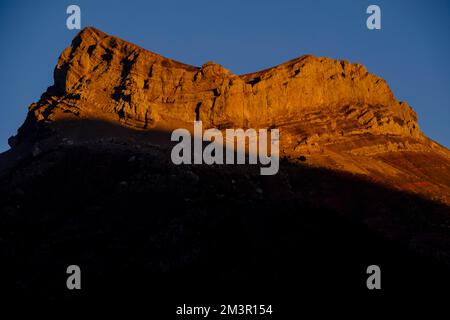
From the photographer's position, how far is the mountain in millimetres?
73375

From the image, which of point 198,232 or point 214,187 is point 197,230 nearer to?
point 198,232

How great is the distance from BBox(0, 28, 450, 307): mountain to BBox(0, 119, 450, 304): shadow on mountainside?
0.62 feet

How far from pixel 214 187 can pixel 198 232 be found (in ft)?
39.8

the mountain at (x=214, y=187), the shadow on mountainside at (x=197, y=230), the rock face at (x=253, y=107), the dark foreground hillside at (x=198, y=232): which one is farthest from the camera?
the rock face at (x=253, y=107)

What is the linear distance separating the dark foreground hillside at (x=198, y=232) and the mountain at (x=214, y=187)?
0.20 meters

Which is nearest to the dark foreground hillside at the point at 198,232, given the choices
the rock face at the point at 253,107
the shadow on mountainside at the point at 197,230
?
the shadow on mountainside at the point at 197,230

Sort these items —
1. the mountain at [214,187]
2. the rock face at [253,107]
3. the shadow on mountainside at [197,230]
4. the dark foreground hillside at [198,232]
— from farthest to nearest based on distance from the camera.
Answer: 1. the rock face at [253,107]
2. the mountain at [214,187]
3. the shadow on mountainside at [197,230]
4. the dark foreground hillside at [198,232]

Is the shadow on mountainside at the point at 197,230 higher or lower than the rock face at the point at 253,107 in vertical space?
lower

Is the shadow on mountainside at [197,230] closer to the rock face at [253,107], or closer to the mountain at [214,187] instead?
the mountain at [214,187]

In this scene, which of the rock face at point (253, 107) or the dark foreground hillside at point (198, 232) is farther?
the rock face at point (253, 107)

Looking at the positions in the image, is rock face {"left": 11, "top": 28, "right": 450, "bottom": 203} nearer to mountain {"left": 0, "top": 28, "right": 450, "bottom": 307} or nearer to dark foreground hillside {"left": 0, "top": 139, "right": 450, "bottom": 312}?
mountain {"left": 0, "top": 28, "right": 450, "bottom": 307}

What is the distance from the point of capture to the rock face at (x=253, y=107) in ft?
378

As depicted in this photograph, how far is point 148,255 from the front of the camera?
76500 millimetres

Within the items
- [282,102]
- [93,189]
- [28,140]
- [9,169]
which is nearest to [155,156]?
[93,189]
